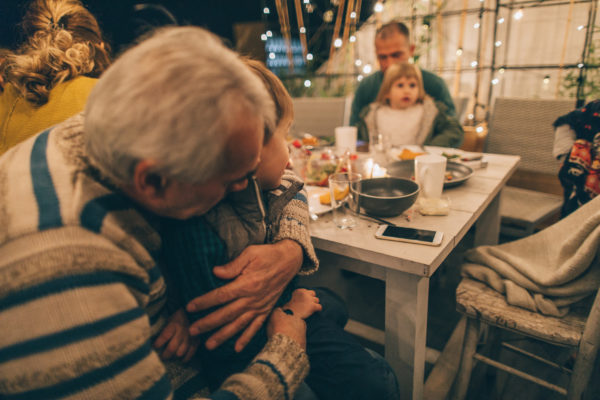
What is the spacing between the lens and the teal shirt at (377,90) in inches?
106

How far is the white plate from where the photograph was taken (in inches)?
46.9

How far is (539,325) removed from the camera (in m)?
1.00

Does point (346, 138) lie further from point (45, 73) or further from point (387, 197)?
point (45, 73)

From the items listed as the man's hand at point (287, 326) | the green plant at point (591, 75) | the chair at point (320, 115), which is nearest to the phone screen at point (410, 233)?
Result: the man's hand at point (287, 326)

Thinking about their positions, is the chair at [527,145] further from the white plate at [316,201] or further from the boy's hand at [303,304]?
the boy's hand at [303,304]

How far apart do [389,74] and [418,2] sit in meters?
2.57

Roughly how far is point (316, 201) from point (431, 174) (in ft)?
1.37

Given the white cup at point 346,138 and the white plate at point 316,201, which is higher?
the white cup at point 346,138

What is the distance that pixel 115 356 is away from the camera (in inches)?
19.8

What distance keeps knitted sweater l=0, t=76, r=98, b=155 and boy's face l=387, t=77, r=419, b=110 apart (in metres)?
1.85

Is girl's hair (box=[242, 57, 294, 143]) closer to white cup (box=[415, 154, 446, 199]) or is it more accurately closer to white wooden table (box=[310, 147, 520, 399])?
white wooden table (box=[310, 147, 520, 399])

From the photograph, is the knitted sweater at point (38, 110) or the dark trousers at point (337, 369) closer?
the dark trousers at point (337, 369)

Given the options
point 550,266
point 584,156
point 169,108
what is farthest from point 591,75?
point 169,108

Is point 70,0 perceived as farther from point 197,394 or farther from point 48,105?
point 197,394
